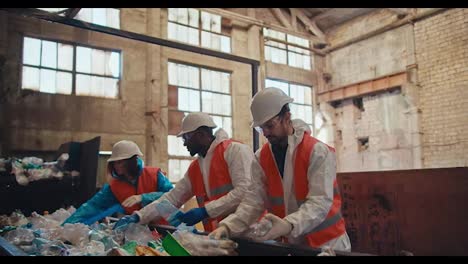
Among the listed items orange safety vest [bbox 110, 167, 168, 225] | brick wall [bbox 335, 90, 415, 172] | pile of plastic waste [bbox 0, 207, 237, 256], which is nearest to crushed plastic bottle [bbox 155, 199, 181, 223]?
pile of plastic waste [bbox 0, 207, 237, 256]

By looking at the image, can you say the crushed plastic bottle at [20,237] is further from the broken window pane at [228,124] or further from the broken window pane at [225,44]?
the broken window pane at [225,44]

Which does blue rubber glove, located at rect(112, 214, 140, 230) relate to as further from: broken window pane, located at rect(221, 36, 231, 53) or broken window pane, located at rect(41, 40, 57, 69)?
broken window pane, located at rect(221, 36, 231, 53)

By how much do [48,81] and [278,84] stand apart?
7.11m

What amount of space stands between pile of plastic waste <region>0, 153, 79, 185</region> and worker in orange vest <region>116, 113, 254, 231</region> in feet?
7.86

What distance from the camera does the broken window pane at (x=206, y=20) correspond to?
36.8 ft

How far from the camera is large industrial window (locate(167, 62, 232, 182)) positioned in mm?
9930

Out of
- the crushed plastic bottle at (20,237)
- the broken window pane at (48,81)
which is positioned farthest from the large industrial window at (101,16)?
the crushed plastic bottle at (20,237)

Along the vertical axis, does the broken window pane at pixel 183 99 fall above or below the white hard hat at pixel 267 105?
above

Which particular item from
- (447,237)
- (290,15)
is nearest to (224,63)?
(290,15)

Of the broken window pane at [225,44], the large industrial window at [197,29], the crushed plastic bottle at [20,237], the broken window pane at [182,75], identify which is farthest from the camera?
the broken window pane at [225,44]

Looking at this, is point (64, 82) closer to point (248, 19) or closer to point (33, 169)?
point (33, 169)

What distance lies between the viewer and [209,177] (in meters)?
3.20

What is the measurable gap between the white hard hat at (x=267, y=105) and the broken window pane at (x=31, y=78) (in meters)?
6.91

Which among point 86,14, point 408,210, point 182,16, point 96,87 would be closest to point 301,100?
point 182,16
